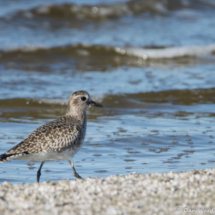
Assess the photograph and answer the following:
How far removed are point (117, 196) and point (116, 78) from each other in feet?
27.7

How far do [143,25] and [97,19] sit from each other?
2.04 metres

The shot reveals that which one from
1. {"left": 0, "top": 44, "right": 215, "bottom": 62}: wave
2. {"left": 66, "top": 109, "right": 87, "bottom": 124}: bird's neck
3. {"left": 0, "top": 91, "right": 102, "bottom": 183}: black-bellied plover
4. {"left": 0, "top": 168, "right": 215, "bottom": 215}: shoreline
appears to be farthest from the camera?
{"left": 0, "top": 44, "right": 215, "bottom": 62}: wave

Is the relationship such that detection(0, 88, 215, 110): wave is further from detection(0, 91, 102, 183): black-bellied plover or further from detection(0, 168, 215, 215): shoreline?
detection(0, 168, 215, 215): shoreline

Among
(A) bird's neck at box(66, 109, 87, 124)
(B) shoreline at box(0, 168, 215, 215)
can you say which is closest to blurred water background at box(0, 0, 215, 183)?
(A) bird's neck at box(66, 109, 87, 124)

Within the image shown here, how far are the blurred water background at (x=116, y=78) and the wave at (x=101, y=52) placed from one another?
0.04 meters

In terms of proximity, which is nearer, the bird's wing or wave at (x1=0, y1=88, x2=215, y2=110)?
the bird's wing

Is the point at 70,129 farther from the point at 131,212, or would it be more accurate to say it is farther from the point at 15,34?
the point at 15,34

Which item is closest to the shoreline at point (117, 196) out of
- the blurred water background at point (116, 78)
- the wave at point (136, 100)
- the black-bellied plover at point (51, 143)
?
the black-bellied plover at point (51, 143)

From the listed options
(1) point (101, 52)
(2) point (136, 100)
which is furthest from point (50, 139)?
(1) point (101, 52)

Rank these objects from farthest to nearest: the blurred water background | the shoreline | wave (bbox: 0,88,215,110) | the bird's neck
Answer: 1. wave (bbox: 0,88,215,110)
2. the blurred water background
3. the bird's neck
4. the shoreline

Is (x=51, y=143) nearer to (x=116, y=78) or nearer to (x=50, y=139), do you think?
(x=50, y=139)

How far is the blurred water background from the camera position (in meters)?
7.09

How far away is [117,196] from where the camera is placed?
4449 mm

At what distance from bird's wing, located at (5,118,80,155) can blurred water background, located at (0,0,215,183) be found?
683 millimetres
